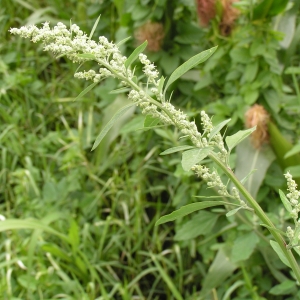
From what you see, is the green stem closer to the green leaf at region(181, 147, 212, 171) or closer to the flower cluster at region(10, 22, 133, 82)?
the green leaf at region(181, 147, 212, 171)

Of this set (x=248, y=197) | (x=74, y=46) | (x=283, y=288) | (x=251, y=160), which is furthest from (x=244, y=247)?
(x=74, y=46)

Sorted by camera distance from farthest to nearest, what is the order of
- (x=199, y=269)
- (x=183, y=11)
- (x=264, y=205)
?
(x=183, y=11), (x=199, y=269), (x=264, y=205)

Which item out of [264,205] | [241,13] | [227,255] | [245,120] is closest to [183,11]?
[241,13]

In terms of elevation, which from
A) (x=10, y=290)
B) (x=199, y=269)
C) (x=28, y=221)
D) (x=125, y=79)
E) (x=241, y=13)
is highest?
(x=125, y=79)

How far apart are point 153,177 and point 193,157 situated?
1.40 metres

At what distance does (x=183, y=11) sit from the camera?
1.81 meters

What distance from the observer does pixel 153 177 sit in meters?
1.88

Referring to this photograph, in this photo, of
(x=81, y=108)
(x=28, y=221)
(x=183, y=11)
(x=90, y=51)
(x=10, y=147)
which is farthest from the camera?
(x=81, y=108)

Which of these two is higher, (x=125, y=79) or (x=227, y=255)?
(x=125, y=79)

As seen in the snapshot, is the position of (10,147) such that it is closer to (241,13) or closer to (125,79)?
(241,13)

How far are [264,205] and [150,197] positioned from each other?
1.74ft

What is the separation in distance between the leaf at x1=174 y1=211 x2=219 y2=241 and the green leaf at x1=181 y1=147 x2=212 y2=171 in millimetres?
854

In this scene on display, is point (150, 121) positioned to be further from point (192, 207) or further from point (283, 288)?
point (283, 288)

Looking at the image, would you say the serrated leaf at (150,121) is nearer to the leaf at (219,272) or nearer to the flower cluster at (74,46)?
the flower cluster at (74,46)
